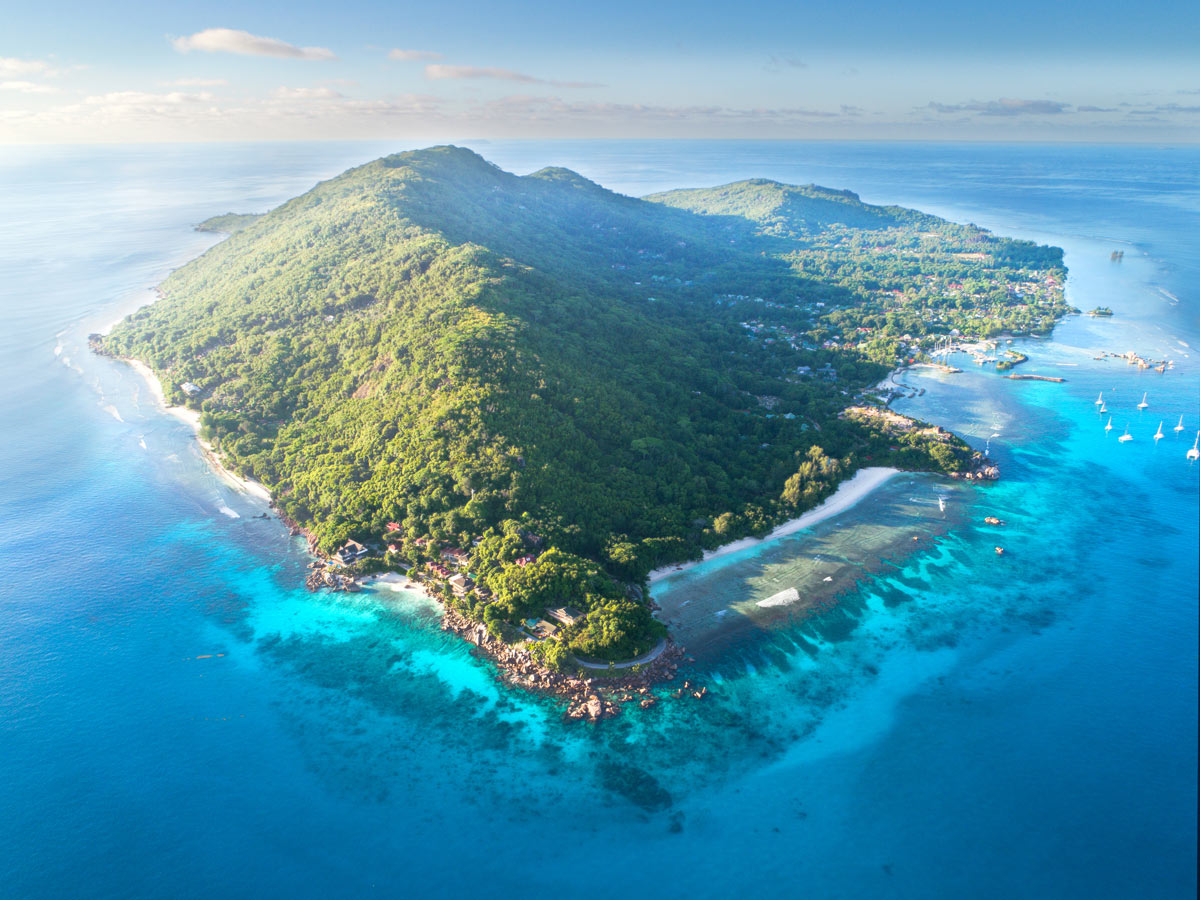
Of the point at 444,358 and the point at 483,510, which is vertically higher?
the point at 444,358

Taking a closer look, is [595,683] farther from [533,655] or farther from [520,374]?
[520,374]

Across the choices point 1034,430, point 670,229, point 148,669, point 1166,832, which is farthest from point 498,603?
point 670,229

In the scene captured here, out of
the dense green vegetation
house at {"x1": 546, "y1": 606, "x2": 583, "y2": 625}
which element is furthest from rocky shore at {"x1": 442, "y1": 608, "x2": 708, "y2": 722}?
house at {"x1": 546, "y1": 606, "x2": 583, "y2": 625}

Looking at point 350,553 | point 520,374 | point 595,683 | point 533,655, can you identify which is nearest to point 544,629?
point 533,655

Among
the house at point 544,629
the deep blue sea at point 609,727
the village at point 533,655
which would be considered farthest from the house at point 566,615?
the deep blue sea at point 609,727

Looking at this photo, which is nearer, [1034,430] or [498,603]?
[498,603]

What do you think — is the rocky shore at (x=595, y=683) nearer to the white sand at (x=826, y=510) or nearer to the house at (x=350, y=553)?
the white sand at (x=826, y=510)

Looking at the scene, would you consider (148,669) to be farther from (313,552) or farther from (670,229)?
(670,229)
